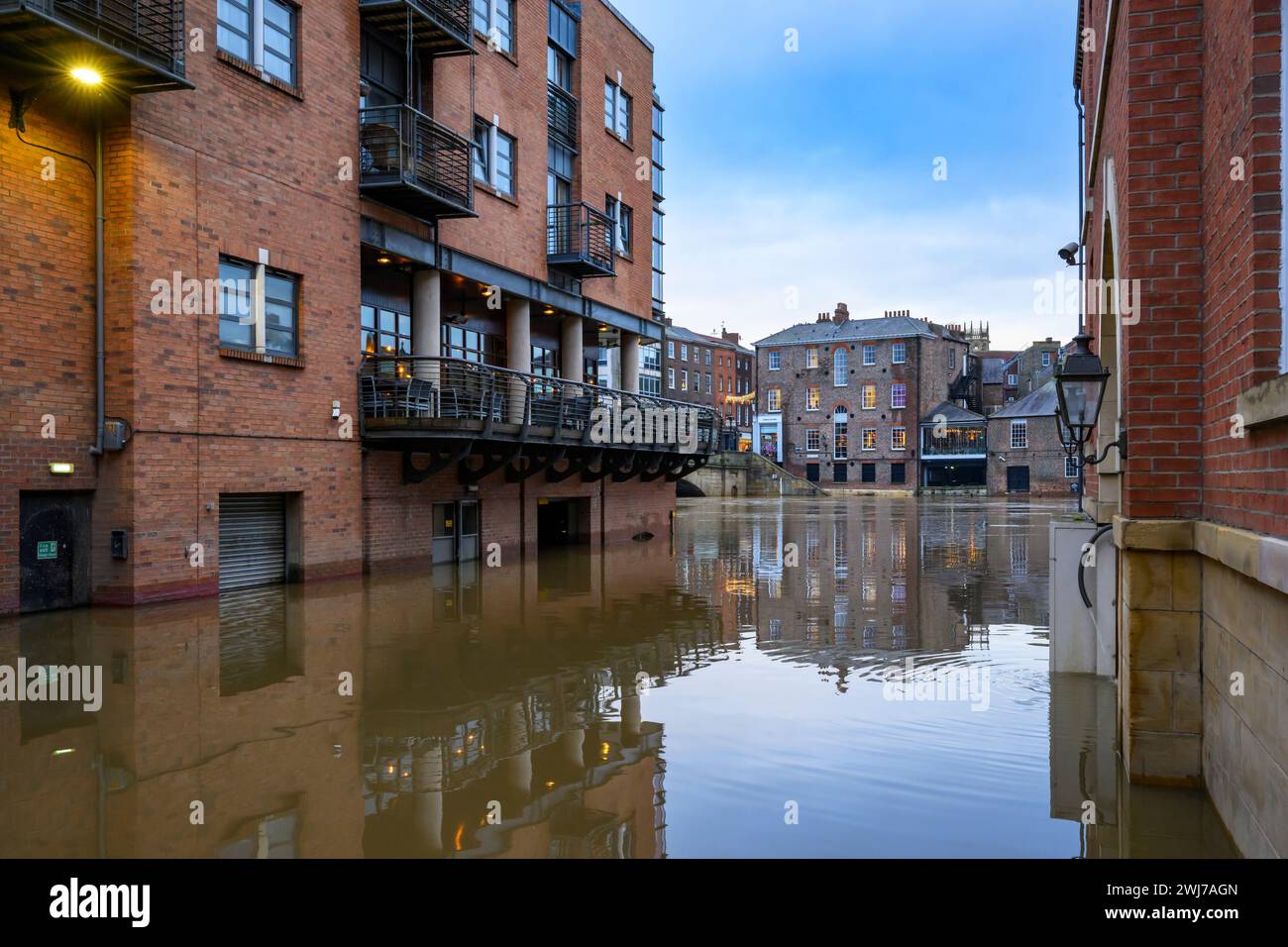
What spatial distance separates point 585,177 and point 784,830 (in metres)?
22.3

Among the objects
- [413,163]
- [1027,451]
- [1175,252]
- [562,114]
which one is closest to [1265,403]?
[1175,252]

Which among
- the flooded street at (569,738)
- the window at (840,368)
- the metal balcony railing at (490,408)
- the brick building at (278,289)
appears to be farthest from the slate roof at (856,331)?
the flooded street at (569,738)

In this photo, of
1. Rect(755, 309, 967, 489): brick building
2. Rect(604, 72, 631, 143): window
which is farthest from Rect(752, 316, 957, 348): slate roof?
Rect(604, 72, 631, 143): window

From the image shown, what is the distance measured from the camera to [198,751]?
6.19 metres

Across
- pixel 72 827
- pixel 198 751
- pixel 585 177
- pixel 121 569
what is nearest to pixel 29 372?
pixel 121 569

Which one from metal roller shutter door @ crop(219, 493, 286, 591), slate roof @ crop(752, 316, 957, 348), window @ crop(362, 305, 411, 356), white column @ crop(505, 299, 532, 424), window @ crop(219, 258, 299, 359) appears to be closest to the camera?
window @ crop(219, 258, 299, 359)

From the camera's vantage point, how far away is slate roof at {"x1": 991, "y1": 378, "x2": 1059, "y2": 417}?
207 ft

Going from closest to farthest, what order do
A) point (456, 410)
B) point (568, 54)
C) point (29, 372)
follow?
point (29, 372) < point (456, 410) < point (568, 54)

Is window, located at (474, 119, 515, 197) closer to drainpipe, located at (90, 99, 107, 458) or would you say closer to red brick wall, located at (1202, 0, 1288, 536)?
drainpipe, located at (90, 99, 107, 458)

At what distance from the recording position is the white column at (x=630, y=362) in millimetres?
27359

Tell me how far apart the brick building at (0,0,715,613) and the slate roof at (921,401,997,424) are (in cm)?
4913

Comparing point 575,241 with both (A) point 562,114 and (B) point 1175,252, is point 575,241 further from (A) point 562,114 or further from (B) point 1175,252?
(B) point 1175,252

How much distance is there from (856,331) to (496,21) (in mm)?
54758

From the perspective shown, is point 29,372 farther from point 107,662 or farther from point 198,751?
point 198,751
